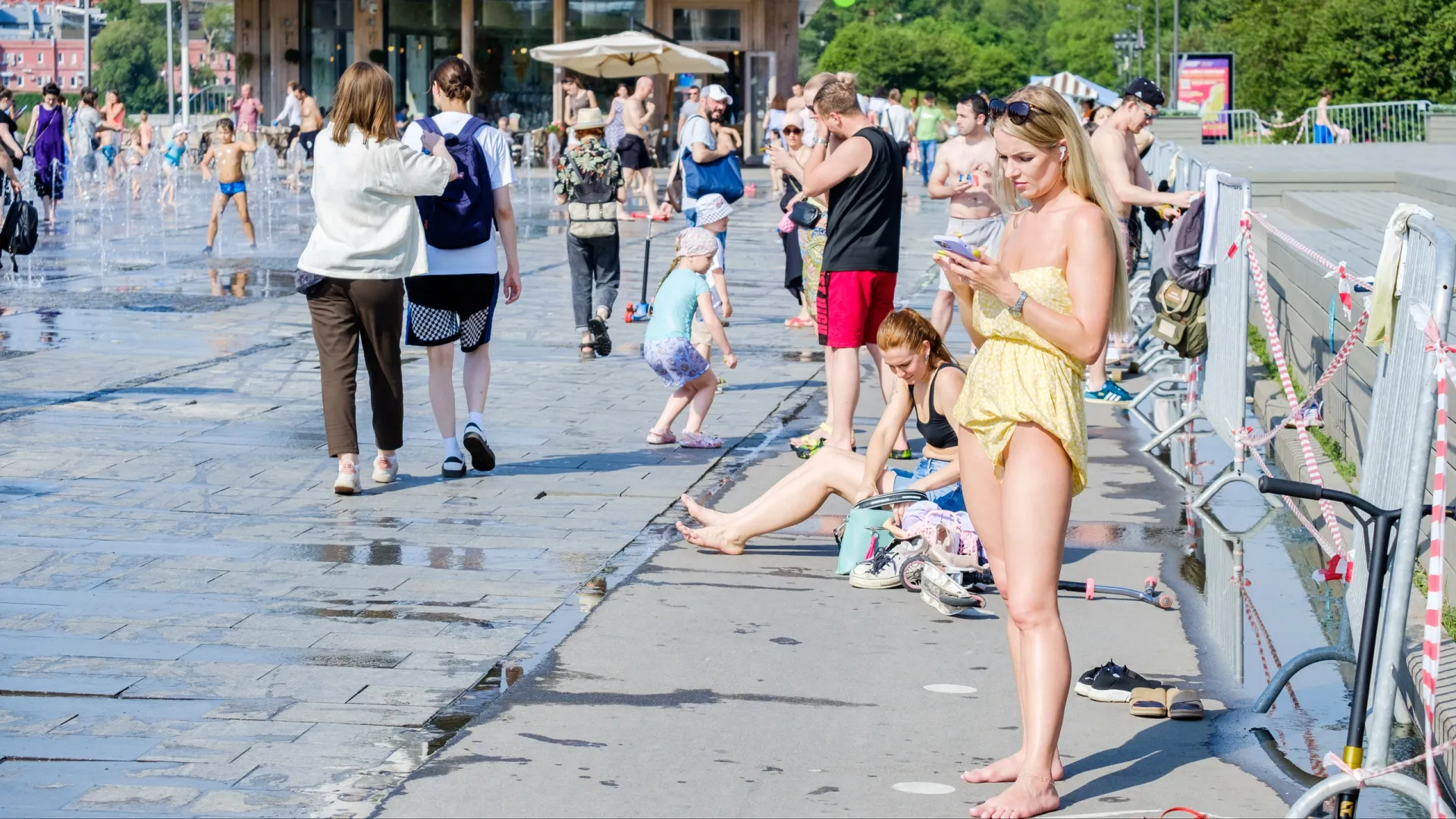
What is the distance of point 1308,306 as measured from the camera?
31.1 ft

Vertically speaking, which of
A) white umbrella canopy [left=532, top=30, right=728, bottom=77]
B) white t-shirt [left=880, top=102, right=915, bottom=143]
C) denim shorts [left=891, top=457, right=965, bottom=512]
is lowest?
denim shorts [left=891, top=457, right=965, bottom=512]

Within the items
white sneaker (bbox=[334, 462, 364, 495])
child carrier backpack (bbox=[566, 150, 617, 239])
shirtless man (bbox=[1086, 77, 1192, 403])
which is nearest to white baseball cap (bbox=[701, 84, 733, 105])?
child carrier backpack (bbox=[566, 150, 617, 239])

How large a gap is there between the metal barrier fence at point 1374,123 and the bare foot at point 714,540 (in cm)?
2961

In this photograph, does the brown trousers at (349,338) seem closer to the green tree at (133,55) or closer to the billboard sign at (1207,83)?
the billboard sign at (1207,83)

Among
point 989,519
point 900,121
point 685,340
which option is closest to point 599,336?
point 685,340

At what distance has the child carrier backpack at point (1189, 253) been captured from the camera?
920 cm

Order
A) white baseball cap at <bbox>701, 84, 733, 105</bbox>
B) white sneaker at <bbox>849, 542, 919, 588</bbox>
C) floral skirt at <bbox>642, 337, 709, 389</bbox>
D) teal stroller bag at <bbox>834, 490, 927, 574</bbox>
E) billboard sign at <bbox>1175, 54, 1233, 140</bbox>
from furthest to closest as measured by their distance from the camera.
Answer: billboard sign at <bbox>1175, 54, 1233, 140</bbox> → white baseball cap at <bbox>701, 84, 733, 105</bbox> → floral skirt at <bbox>642, 337, 709, 389</bbox> → teal stroller bag at <bbox>834, 490, 927, 574</bbox> → white sneaker at <bbox>849, 542, 919, 588</bbox>

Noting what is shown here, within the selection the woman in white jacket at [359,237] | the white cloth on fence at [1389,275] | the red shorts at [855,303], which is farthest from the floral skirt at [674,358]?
the white cloth on fence at [1389,275]

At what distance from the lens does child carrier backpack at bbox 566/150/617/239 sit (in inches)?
494

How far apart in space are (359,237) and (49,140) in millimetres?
18194

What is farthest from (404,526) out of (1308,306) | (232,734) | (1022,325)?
(1308,306)

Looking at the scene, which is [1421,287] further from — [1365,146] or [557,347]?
[1365,146]

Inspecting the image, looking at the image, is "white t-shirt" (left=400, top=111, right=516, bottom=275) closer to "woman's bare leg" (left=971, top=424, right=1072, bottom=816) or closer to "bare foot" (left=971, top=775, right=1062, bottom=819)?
"woman's bare leg" (left=971, top=424, right=1072, bottom=816)

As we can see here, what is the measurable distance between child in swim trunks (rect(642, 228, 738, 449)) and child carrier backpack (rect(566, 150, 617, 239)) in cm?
351
